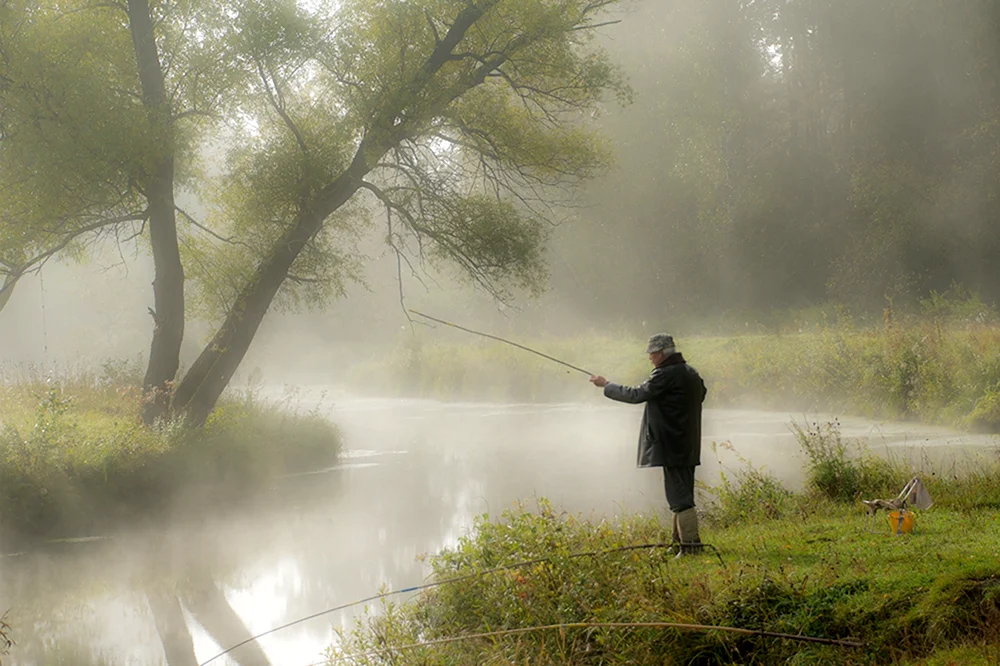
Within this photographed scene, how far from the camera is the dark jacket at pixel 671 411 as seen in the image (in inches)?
331

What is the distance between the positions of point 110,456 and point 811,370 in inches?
613

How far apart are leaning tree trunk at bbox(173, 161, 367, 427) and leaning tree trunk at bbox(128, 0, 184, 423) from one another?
42cm

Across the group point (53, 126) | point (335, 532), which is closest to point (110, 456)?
point (335, 532)

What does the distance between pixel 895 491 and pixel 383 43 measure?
35.1 ft

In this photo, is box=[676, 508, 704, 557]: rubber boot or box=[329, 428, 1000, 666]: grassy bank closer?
box=[329, 428, 1000, 666]: grassy bank

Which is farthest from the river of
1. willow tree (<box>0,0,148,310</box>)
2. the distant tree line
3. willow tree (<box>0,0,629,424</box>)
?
the distant tree line

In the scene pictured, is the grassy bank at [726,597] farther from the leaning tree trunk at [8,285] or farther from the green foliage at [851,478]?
the leaning tree trunk at [8,285]

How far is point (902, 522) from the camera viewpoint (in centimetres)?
792

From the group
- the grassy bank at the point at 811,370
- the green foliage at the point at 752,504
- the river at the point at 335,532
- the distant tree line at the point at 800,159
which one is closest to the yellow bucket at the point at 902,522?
the green foliage at the point at 752,504

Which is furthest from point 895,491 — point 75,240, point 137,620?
point 75,240

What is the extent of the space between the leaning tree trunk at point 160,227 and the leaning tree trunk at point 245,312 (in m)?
0.42

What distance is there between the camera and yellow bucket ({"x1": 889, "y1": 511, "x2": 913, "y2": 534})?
25.9 feet

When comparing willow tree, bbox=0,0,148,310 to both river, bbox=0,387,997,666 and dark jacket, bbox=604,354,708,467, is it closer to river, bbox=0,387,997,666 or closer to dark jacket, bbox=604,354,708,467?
river, bbox=0,387,997,666

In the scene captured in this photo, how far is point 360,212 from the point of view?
1994cm
